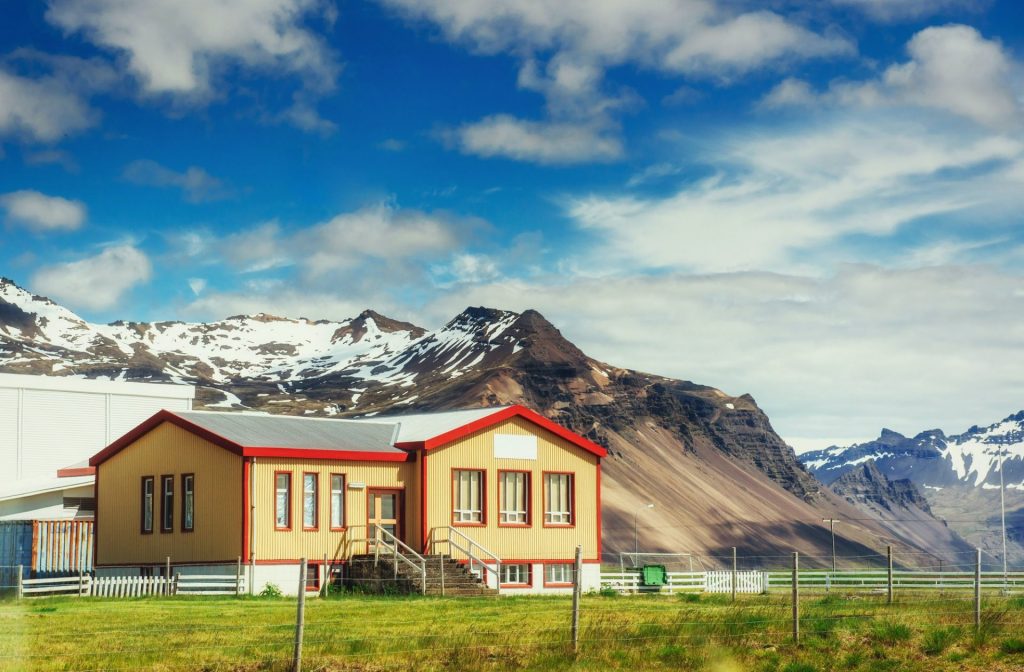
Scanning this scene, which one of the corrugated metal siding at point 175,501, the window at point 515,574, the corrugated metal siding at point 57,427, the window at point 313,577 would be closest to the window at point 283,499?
the corrugated metal siding at point 175,501

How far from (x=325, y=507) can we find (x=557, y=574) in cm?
1002

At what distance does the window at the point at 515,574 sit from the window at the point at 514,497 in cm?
157

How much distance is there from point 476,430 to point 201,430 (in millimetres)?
9902

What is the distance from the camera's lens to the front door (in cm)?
4847

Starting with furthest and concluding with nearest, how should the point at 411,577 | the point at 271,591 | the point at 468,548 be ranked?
the point at 468,548
the point at 411,577
the point at 271,591

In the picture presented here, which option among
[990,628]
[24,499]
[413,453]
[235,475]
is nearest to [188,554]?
[235,475]

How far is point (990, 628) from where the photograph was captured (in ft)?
Result: 85.4

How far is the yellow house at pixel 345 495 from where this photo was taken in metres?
45.5

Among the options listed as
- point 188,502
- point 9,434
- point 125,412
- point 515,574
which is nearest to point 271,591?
point 188,502

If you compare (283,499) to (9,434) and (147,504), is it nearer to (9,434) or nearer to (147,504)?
(147,504)

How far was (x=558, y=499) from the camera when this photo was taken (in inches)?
2073

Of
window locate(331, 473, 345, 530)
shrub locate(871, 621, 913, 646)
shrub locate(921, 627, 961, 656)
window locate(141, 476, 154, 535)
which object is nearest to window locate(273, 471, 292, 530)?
window locate(331, 473, 345, 530)

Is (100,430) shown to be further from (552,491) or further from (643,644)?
(643,644)

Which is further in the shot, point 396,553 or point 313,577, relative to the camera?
point 313,577
